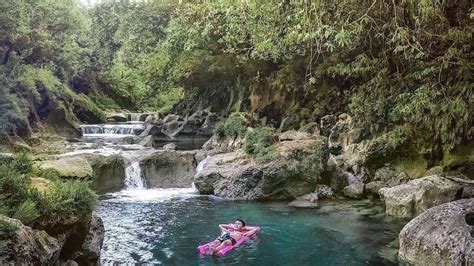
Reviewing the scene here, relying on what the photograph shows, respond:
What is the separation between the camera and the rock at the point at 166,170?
1636cm

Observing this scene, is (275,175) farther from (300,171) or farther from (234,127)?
(234,127)

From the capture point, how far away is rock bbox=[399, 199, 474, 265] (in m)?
7.26

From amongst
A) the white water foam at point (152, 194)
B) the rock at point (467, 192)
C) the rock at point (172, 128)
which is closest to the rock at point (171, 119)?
the rock at point (172, 128)

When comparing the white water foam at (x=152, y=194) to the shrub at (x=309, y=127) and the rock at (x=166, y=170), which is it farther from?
the shrub at (x=309, y=127)

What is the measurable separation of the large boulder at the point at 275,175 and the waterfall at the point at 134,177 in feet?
7.29

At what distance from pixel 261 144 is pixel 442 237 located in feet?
27.4

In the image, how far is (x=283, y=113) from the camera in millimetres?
20719

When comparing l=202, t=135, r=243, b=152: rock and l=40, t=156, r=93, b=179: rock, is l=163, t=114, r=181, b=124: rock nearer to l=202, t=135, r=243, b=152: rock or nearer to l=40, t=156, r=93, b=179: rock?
l=202, t=135, r=243, b=152: rock

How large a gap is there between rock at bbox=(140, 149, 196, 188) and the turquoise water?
5.24 ft

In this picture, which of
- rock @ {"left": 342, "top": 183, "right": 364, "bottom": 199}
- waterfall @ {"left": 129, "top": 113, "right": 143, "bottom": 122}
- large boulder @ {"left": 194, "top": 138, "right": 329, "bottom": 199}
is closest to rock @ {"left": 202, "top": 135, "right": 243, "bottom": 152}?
large boulder @ {"left": 194, "top": 138, "right": 329, "bottom": 199}

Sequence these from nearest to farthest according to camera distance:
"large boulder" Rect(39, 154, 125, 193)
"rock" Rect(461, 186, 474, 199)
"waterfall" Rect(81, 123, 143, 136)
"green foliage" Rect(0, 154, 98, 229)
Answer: "green foliage" Rect(0, 154, 98, 229)
"rock" Rect(461, 186, 474, 199)
"large boulder" Rect(39, 154, 125, 193)
"waterfall" Rect(81, 123, 143, 136)

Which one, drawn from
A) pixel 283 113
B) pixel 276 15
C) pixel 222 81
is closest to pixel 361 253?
pixel 276 15

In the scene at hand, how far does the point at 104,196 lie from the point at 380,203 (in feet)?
27.9

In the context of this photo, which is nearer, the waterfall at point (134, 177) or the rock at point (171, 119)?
the waterfall at point (134, 177)
